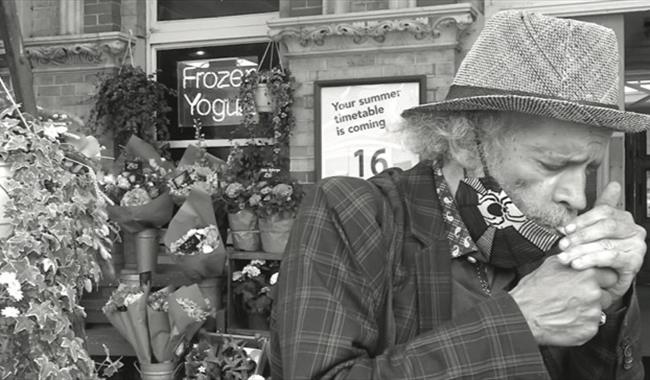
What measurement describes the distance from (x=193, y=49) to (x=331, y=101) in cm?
130

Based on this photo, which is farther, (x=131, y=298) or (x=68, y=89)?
(x=68, y=89)

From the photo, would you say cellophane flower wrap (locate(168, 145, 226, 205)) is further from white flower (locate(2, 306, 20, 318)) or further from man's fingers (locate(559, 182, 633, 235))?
man's fingers (locate(559, 182, 633, 235))

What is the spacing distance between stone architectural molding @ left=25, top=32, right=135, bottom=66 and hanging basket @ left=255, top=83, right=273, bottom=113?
41.9 inches

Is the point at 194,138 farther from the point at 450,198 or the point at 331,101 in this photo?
the point at 450,198

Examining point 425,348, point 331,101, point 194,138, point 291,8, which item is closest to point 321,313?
point 425,348

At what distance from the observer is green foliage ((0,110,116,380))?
2162 millimetres

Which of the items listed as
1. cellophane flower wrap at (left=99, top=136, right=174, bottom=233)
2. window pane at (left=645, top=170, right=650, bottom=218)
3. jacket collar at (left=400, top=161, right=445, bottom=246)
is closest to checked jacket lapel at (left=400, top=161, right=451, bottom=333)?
jacket collar at (left=400, top=161, right=445, bottom=246)

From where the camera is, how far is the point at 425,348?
44.2 inches

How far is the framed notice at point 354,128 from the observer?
4691 millimetres

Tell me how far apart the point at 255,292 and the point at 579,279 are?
128 inches

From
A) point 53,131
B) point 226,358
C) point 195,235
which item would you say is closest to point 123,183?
point 195,235

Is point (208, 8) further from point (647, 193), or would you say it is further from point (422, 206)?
point (647, 193)

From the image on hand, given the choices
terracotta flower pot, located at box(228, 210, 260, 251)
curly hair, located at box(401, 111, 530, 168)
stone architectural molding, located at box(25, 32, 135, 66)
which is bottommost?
terracotta flower pot, located at box(228, 210, 260, 251)

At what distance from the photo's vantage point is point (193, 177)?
4.39 metres
